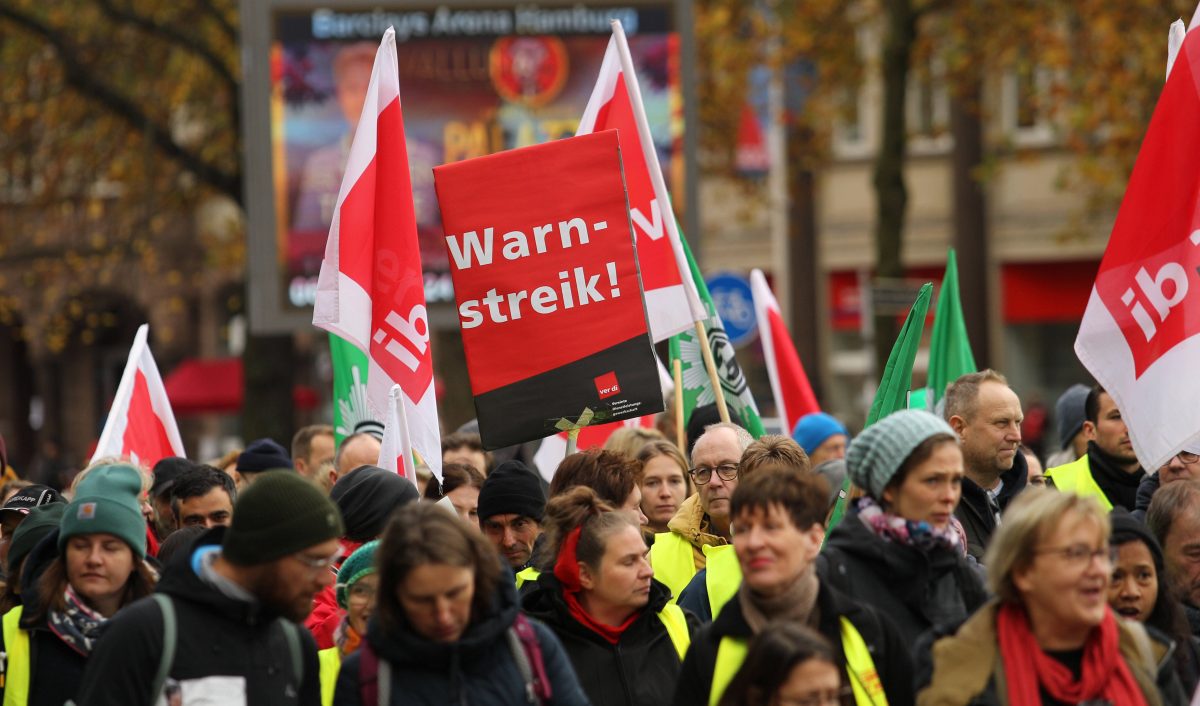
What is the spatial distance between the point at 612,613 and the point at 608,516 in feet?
0.94

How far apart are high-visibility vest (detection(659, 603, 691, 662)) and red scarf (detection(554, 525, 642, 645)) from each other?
9 centimetres

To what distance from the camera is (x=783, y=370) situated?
10.5m

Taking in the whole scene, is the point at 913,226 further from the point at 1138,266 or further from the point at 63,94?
the point at 1138,266

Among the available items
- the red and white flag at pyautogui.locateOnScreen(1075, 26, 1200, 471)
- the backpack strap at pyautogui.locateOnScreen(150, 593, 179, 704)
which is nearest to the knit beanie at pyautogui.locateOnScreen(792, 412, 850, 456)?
the red and white flag at pyautogui.locateOnScreen(1075, 26, 1200, 471)

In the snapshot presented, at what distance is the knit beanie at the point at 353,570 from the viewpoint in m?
5.23

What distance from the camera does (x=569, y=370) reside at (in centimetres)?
716

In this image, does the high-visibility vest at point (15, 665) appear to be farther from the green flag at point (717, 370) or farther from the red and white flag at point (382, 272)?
the green flag at point (717, 370)

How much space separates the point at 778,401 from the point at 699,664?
228 inches

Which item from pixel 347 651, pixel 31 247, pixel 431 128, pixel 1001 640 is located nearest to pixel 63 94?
pixel 31 247

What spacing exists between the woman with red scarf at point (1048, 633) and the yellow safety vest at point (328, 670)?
63.3 inches

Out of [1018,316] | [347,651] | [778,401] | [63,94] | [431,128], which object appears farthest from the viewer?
[1018,316]

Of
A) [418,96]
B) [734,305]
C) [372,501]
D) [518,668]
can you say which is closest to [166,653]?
[518,668]

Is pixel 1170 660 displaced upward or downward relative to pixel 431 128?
downward

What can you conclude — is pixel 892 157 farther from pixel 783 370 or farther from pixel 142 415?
pixel 142 415
